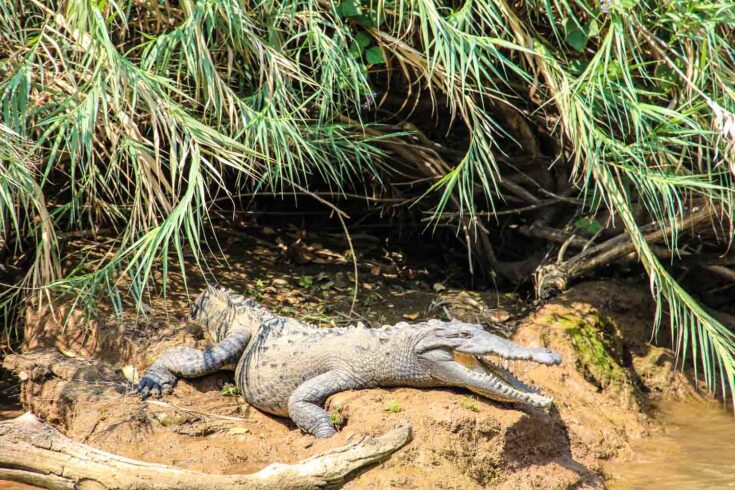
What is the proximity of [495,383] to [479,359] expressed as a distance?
0.84 feet

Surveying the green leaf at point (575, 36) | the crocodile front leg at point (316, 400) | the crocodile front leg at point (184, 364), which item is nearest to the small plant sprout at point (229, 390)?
the crocodile front leg at point (184, 364)

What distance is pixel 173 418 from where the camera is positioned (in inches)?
182

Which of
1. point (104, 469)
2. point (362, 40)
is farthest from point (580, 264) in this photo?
point (104, 469)

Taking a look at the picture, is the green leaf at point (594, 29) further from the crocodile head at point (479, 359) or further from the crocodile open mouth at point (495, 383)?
the crocodile open mouth at point (495, 383)

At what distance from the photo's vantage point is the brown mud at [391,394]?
13.7ft

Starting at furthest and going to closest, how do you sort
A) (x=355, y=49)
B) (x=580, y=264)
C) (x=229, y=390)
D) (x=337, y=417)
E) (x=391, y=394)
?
(x=580, y=264), (x=355, y=49), (x=229, y=390), (x=391, y=394), (x=337, y=417)

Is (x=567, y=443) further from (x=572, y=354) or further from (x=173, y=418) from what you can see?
(x=173, y=418)

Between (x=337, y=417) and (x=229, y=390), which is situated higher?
(x=337, y=417)

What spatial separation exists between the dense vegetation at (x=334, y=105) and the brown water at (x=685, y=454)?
50 cm

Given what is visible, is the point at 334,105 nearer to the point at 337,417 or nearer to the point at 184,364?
the point at 184,364

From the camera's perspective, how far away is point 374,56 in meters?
5.20

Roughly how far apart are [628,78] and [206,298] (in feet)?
9.36

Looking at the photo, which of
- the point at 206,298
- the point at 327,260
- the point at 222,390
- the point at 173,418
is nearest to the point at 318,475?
the point at 173,418

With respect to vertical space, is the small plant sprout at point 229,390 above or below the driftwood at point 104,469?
below
